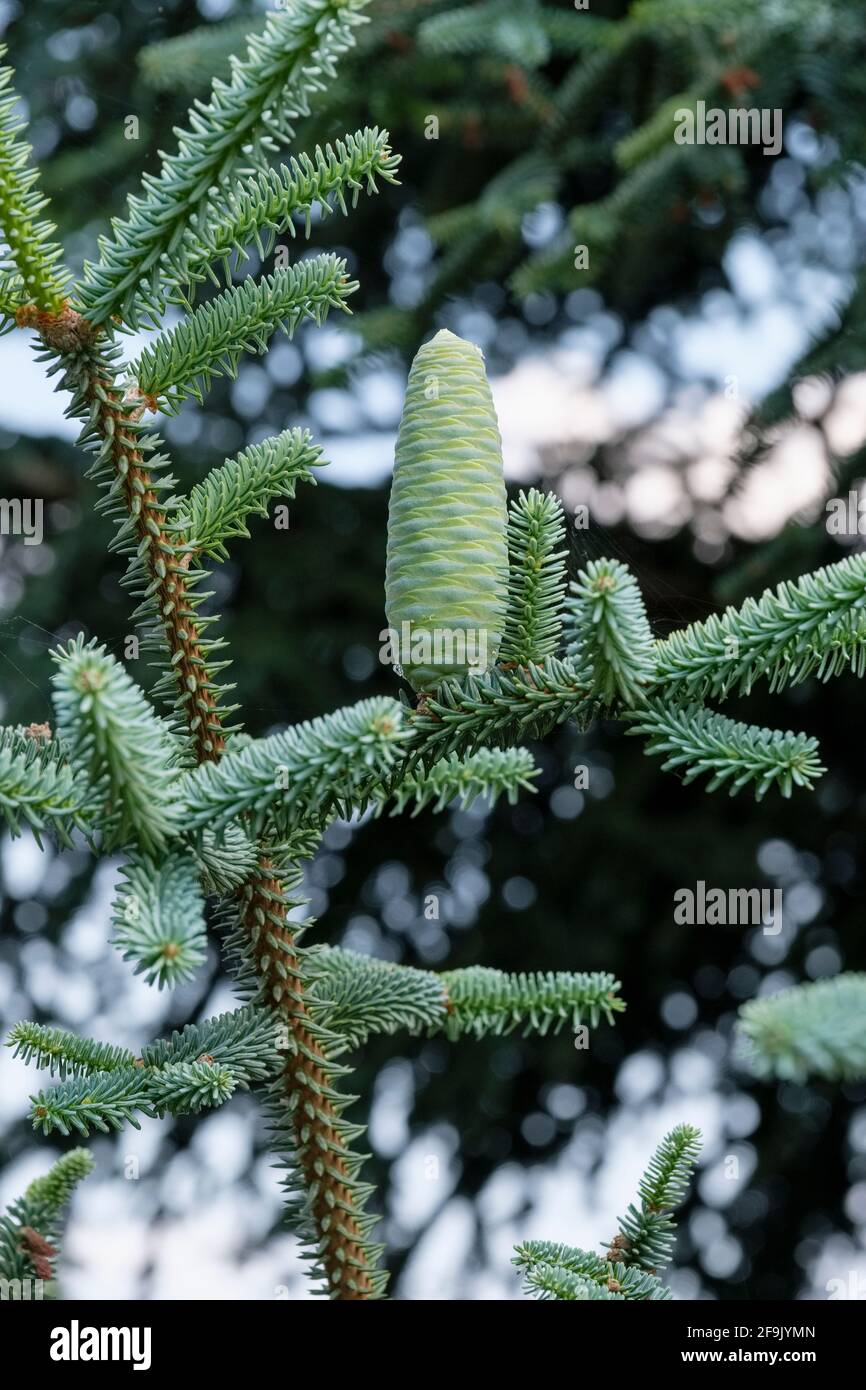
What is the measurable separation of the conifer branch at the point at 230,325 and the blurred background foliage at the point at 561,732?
110 centimetres

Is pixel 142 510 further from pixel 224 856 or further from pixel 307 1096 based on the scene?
pixel 307 1096

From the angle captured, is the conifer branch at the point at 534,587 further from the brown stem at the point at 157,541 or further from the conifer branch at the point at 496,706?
the brown stem at the point at 157,541

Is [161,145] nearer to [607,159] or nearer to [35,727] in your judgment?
[607,159]

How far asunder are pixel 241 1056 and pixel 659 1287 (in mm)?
227

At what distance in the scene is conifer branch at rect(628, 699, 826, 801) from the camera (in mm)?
529

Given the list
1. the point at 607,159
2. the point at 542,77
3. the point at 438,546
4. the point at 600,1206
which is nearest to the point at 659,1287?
the point at 438,546

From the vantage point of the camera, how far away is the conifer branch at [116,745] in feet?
1.40

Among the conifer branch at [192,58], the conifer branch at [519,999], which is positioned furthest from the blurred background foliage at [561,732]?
the conifer branch at [519,999]

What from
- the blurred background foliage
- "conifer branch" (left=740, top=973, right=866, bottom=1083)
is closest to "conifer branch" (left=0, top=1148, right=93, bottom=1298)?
"conifer branch" (left=740, top=973, right=866, bottom=1083)

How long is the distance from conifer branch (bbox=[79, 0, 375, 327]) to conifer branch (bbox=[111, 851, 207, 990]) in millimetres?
217

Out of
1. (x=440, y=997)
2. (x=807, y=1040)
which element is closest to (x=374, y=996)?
(x=440, y=997)

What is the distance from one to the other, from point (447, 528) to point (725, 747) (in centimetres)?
15

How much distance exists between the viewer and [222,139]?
0.46 meters

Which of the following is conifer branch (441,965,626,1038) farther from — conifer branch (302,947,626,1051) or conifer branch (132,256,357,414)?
conifer branch (132,256,357,414)
